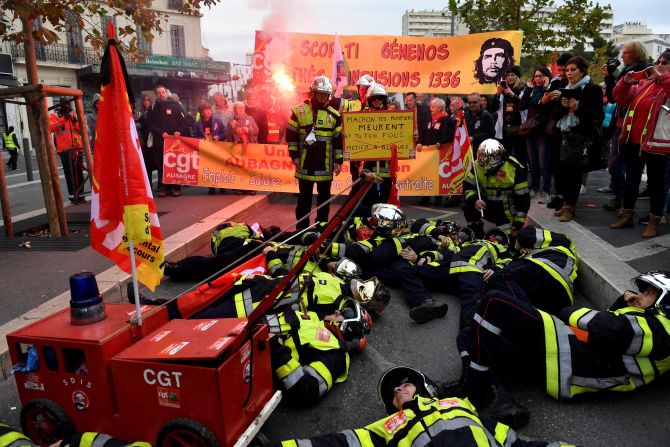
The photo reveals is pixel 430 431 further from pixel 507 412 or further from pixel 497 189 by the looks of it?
pixel 497 189

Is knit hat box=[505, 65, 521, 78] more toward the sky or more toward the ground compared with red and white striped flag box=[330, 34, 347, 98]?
more toward the ground

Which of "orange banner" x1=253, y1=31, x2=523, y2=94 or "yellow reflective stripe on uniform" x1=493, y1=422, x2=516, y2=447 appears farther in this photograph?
"orange banner" x1=253, y1=31, x2=523, y2=94

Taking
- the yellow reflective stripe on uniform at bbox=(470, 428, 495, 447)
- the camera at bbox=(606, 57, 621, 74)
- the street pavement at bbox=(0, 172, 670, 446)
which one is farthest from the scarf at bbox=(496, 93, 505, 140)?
the yellow reflective stripe on uniform at bbox=(470, 428, 495, 447)

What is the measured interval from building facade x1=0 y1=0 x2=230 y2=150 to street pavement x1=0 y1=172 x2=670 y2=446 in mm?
28259

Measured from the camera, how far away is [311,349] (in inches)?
138

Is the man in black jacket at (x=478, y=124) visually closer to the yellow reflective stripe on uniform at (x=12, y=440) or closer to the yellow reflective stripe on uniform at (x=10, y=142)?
the yellow reflective stripe on uniform at (x=12, y=440)

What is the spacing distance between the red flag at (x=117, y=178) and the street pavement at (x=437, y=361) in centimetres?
134

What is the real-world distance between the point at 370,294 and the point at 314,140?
Answer: 323cm

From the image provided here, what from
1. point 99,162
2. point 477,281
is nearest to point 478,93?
point 477,281

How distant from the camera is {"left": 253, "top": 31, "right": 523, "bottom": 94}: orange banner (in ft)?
33.5

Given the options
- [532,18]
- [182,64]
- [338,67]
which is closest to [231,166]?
[338,67]

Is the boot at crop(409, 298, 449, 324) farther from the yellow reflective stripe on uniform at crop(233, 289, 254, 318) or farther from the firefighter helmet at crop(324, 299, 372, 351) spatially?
the yellow reflective stripe on uniform at crop(233, 289, 254, 318)

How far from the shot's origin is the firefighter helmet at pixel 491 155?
6.23 metres

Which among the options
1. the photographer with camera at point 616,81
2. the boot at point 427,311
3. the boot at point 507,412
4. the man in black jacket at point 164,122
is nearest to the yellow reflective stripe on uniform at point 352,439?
the boot at point 507,412
